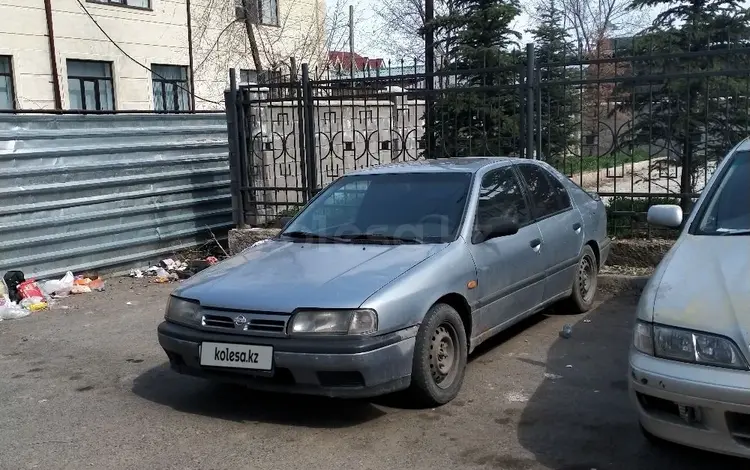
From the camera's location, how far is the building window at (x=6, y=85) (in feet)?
51.0

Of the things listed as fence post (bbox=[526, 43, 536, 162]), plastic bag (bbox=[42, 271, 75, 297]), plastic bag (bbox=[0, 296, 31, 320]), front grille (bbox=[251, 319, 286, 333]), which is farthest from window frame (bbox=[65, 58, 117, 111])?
front grille (bbox=[251, 319, 286, 333])

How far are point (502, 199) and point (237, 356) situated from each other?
2377mm

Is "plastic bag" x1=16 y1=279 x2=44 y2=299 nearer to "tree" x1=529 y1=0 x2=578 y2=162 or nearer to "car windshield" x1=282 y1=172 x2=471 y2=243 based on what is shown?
"car windshield" x1=282 y1=172 x2=471 y2=243

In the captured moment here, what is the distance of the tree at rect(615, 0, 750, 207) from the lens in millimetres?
7297

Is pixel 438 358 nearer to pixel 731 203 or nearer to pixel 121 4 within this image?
pixel 731 203

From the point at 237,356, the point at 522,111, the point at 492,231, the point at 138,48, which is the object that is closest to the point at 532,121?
the point at 522,111

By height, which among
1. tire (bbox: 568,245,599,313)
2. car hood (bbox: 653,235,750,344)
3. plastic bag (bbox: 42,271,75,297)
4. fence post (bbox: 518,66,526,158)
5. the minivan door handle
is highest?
fence post (bbox: 518,66,526,158)

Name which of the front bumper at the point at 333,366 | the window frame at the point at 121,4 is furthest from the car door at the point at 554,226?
the window frame at the point at 121,4

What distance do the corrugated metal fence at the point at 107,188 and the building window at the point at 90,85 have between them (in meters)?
7.96

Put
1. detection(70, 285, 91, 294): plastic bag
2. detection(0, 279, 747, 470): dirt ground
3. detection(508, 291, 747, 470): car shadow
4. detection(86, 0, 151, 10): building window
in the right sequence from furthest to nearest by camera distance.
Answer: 1. detection(86, 0, 151, 10): building window
2. detection(70, 285, 91, 294): plastic bag
3. detection(0, 279, 747, 470): dirt ground
4. detection(508, 291, 747, 470): car shadow

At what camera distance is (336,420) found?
4.37m

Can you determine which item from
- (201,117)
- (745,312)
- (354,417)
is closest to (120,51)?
(201,117)

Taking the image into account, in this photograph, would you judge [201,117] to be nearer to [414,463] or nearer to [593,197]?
[593,197]

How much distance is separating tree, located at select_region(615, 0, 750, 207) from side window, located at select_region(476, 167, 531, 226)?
2.33 m
